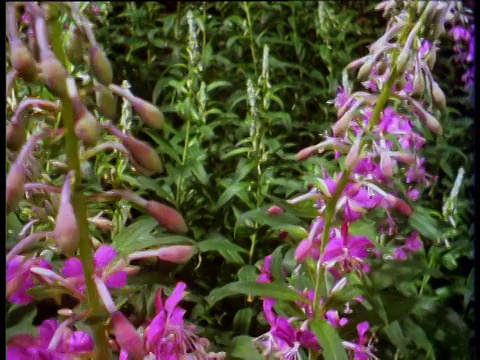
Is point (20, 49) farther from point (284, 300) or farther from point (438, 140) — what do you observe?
point (438, 140)

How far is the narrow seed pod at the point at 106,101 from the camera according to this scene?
464 millimetres

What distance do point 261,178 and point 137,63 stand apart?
0.21 m

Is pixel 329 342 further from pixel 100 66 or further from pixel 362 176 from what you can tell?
pixel 100 66

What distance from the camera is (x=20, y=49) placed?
44 centimetres

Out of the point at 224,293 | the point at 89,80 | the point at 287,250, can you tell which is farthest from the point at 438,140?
the point at 89,80

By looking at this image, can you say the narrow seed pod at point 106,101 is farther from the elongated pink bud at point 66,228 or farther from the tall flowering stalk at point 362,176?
the tall flowering stalk at point 362,176

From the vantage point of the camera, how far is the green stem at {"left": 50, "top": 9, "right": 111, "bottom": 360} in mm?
453

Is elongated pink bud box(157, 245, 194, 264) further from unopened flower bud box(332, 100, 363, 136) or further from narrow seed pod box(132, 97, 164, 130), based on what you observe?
unopened flower bud box(332, 100, 363, 136)

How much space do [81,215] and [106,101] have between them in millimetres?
88

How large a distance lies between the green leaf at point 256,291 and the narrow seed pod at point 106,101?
0.86ft

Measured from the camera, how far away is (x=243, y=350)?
68 centimetres

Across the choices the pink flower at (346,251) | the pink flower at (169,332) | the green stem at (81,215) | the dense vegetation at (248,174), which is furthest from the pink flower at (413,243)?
the green stem at (81,215)

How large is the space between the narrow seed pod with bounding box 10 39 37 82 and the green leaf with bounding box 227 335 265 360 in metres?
0.37

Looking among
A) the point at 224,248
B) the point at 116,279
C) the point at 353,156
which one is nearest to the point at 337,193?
the point at 353,156
